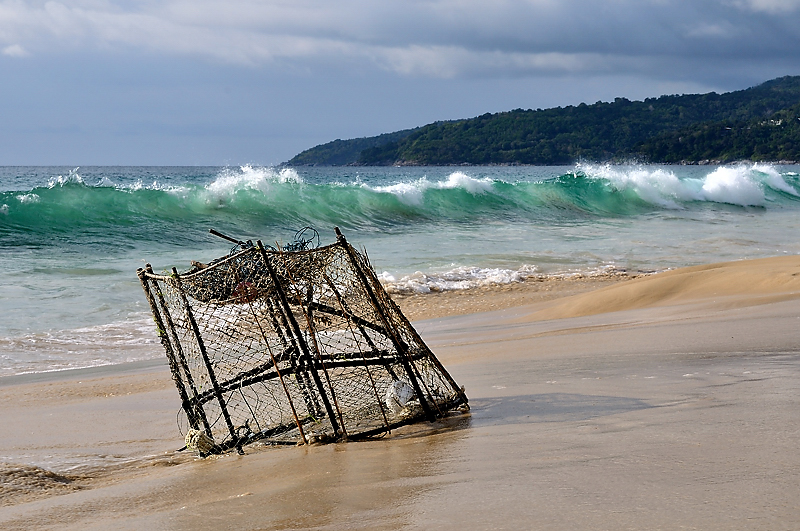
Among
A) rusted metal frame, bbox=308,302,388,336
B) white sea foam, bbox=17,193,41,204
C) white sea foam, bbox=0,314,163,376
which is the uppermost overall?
white sea foam, bbox=17,193,41,204

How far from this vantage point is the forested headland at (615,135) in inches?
3605

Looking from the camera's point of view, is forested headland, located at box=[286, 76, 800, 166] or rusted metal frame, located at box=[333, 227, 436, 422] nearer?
rusted metal frame, located at box=[333, 227, 436, 422]

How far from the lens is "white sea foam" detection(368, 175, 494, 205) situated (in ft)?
99.5

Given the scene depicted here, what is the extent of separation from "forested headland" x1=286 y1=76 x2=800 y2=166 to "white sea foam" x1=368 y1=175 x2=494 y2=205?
2470 inches

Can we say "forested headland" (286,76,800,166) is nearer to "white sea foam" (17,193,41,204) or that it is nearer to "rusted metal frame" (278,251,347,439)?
"white sea foam" (17,193,41,204)

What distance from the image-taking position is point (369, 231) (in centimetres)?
2439

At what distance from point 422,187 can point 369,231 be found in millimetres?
8321

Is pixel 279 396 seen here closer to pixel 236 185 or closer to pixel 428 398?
pixel 428 398

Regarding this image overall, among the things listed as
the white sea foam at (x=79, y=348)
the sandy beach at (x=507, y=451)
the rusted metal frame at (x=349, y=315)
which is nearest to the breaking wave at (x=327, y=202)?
the white sea foam at (x=79, y=348)

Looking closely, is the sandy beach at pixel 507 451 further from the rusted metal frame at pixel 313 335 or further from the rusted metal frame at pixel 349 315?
the rusted metal frame at pixel 349 315

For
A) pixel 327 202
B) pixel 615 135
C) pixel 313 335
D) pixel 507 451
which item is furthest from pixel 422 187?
pixel 615 135

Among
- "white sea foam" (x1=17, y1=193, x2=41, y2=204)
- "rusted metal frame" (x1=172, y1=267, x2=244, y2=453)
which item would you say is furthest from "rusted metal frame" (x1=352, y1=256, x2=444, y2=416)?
"white sea foam" (x1=17, y1=193, x2=41, y2=204)

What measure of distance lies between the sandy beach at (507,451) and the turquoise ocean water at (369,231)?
301 cm

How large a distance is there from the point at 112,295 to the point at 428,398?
8615mm
